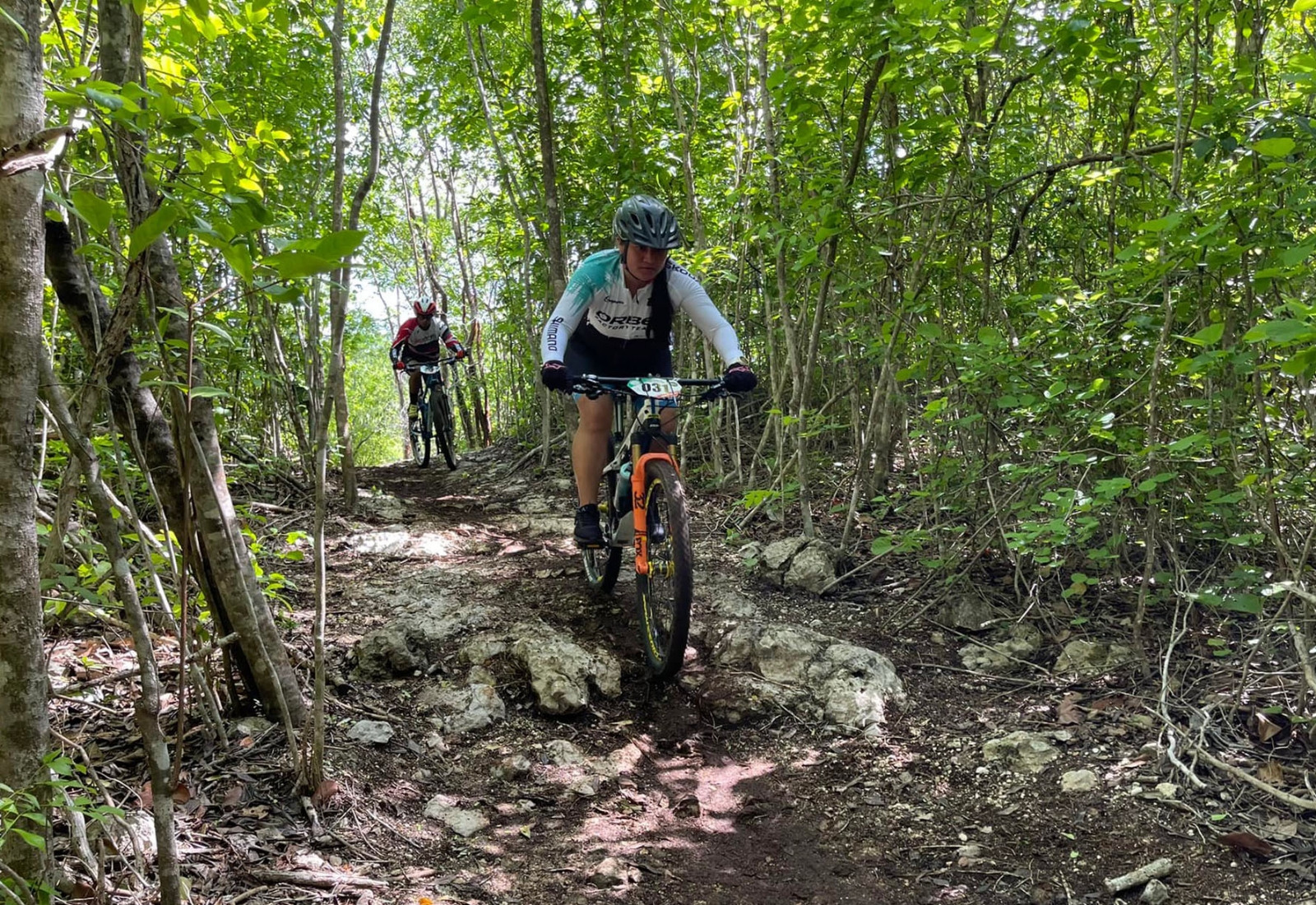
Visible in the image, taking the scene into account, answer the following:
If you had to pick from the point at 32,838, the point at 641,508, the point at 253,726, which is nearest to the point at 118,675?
the point at 253,726

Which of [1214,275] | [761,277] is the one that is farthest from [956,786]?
[761,277]

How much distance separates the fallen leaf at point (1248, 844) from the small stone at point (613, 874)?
5.76 ft

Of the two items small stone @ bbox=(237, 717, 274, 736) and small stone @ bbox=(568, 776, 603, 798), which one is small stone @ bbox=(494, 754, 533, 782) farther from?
small stone @ bbox=(237, 717, 274, 736)

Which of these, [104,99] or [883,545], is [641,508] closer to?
[883,545]

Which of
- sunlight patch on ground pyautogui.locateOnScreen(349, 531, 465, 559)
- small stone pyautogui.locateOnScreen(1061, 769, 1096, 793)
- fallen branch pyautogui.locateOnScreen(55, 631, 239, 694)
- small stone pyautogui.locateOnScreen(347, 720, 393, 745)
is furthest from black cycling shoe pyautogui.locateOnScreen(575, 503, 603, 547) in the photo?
small stone pyautogui.locateOnScreen(1061, 769, 1096, 793)

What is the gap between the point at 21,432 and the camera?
4.92 feet

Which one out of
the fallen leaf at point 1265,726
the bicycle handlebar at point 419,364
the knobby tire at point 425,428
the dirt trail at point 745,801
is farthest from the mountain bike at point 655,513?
the knobby tire at point 425,428

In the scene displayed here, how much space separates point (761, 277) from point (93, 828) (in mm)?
5248

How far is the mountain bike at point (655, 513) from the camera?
351 cm

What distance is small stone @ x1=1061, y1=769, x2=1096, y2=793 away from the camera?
271 centimetres

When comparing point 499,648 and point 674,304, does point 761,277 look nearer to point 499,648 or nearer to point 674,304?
point 674,304

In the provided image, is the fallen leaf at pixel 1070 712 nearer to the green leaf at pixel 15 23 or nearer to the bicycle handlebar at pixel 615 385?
the bicycle handlebar at pixel 615 385

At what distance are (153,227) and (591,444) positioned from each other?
3.35 metres

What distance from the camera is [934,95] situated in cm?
409
